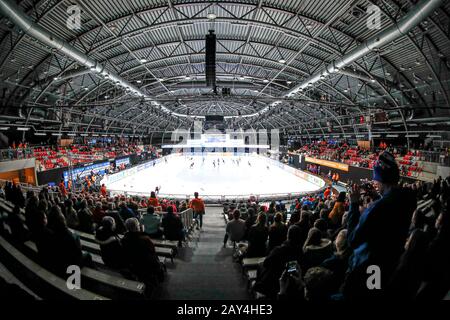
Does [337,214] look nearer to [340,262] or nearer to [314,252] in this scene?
[314,252]

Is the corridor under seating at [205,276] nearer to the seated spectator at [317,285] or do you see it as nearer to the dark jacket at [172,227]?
the dark jacket at [172,227]

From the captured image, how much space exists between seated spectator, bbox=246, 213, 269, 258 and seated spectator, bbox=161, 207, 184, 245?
193cm

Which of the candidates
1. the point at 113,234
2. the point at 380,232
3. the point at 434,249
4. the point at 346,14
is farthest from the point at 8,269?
the point at 346,14

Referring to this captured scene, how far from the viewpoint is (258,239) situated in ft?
14.9

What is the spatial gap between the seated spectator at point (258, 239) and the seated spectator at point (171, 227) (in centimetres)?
193

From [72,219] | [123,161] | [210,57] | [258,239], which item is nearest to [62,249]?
[72,219]

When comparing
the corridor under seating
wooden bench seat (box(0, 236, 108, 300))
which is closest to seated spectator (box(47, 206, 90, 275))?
wooden bench seat (box(0, 236, 108, 300))

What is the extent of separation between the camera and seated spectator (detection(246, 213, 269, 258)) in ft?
14.8

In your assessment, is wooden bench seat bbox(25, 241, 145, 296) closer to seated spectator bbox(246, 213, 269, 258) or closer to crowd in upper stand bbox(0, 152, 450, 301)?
crowd in upper stand bbox(0, 152, 450, 301)

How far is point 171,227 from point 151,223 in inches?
19.8

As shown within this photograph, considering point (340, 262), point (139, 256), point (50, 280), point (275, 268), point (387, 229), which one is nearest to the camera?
point (387, 229)

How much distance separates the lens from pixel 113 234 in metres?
3.65
